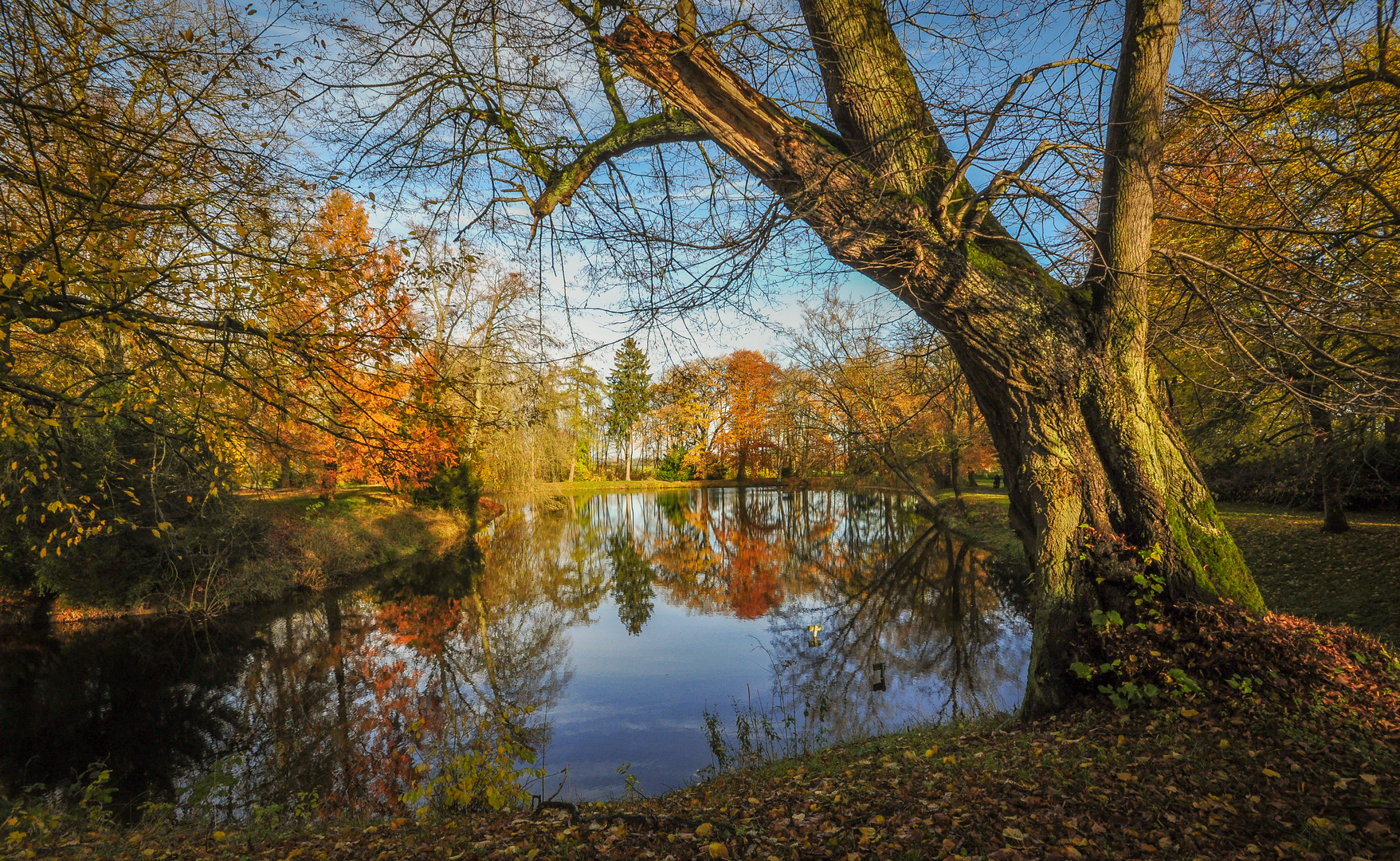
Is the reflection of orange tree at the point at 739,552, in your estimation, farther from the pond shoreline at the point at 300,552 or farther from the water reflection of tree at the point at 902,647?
the pond shoreline at the point at 300,552

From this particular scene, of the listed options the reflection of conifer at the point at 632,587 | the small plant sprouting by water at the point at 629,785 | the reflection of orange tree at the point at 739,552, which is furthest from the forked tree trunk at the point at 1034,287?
the reflection of conifer at the point at 632,587

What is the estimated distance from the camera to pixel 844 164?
365cm

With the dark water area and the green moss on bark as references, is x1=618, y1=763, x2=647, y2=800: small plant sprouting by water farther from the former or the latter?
the green moss on bark

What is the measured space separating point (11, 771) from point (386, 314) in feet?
20.9

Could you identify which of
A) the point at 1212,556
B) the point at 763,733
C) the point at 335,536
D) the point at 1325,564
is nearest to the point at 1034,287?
the point at 1212,556

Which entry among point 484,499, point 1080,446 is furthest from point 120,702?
point 484,499

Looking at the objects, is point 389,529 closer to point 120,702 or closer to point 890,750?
point 120,702

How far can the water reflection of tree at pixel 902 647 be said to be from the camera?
23.7 feet

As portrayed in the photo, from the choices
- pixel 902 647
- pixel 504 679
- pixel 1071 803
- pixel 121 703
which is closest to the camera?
pixel 1071 803

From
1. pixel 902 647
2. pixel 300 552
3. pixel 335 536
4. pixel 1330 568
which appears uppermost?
pixel 1330 568

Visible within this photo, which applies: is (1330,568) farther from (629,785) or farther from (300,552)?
(300,552)

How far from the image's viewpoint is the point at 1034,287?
4.12 metres

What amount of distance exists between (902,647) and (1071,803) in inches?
257

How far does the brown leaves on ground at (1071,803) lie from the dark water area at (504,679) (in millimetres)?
1189
